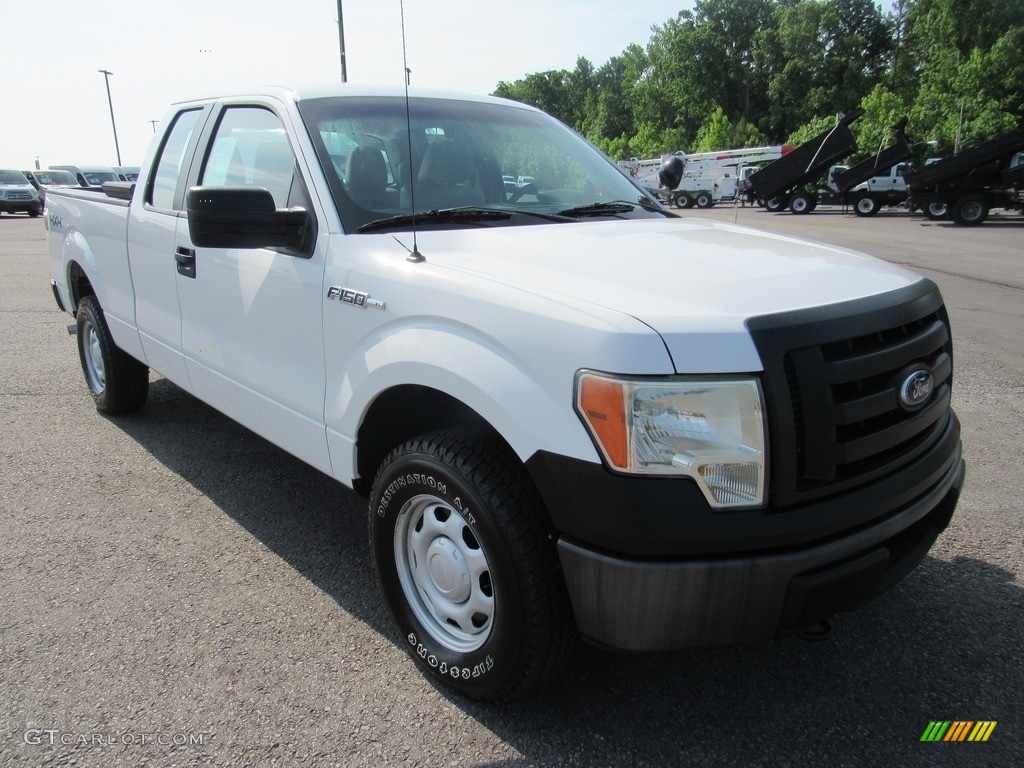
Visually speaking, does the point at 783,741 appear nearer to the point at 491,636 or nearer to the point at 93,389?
the point at 491,636

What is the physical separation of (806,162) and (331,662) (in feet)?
103

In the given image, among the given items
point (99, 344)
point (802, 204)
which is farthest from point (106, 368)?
point (802, 204)

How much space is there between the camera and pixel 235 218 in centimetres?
259

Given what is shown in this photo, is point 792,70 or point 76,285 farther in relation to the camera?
point 792,70

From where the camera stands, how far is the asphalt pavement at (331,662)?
7.48 feet

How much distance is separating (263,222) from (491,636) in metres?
1.55

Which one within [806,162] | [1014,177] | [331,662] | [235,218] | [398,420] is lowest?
[331,662]

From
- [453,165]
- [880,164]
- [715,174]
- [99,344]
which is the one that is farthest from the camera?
[715,174]

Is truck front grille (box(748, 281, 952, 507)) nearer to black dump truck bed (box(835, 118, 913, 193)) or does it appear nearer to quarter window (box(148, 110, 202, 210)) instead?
quarter window (box(148, 110, 202, 210))

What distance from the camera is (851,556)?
2.04 m

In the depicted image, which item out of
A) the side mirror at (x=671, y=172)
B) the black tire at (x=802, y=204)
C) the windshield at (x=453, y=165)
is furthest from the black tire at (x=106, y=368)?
the black tire at (x=802, y=204)

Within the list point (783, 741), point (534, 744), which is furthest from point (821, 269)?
point (534, 744)

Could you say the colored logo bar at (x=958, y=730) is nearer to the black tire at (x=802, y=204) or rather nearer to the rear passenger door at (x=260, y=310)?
the rear passenger door at (x=260, y=310)

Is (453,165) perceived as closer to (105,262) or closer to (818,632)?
(818,632)
